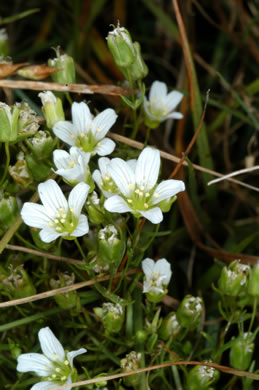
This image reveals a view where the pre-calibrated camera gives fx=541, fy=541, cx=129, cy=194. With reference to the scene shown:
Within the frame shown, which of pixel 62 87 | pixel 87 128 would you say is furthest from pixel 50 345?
pixel 62 87

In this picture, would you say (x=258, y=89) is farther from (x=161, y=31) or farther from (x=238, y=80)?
(x=161, y=31)

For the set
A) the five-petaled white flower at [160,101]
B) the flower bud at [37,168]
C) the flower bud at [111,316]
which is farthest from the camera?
the five-petaled white flower at [160,101]

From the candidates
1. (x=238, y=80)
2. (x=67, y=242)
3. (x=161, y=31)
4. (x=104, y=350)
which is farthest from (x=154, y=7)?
(x=104, y=350)

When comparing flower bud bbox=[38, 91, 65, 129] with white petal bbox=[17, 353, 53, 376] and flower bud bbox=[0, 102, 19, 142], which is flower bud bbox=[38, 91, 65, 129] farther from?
white petal bbox=[17, 353, 53, 376]

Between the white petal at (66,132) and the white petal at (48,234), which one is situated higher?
the white petal at (66,132)

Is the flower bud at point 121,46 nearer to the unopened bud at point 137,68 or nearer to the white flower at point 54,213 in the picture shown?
the unopened bud at point 137,68

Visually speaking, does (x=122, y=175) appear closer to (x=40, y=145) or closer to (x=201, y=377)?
(x=40, y=145)

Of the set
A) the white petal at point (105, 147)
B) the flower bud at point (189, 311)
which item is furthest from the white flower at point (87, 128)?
the flower bud at point (189, 311)
